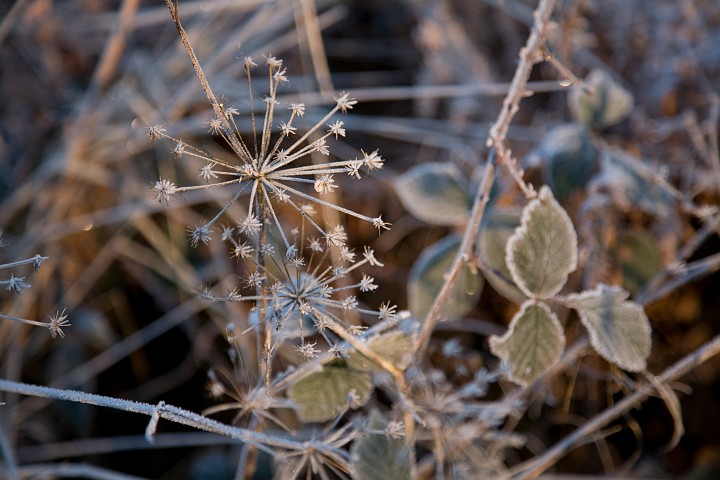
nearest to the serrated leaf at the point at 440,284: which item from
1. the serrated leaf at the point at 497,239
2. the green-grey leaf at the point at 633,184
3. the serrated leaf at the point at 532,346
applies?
the serrated leaf at the point at 497,239

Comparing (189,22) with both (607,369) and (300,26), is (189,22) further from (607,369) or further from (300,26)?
(607,369)

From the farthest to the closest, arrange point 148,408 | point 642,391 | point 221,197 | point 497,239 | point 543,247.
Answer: point 221,197, point 497,239, point 642,391, point 543,247, point 148,408

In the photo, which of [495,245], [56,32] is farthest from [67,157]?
[495,245]

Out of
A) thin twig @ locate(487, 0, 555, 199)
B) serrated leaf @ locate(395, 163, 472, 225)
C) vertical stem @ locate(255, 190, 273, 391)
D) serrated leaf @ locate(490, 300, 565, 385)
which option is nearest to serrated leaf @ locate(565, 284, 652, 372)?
serrated leaf @ locate(490, 300, 565, 385)

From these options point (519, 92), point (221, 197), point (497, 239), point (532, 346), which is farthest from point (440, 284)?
point (221, 197)

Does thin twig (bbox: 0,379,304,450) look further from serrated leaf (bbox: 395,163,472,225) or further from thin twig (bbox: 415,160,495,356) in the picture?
serrated leaf (bbox: 395,163,472,225)

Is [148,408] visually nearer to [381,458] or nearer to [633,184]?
[381,458]
